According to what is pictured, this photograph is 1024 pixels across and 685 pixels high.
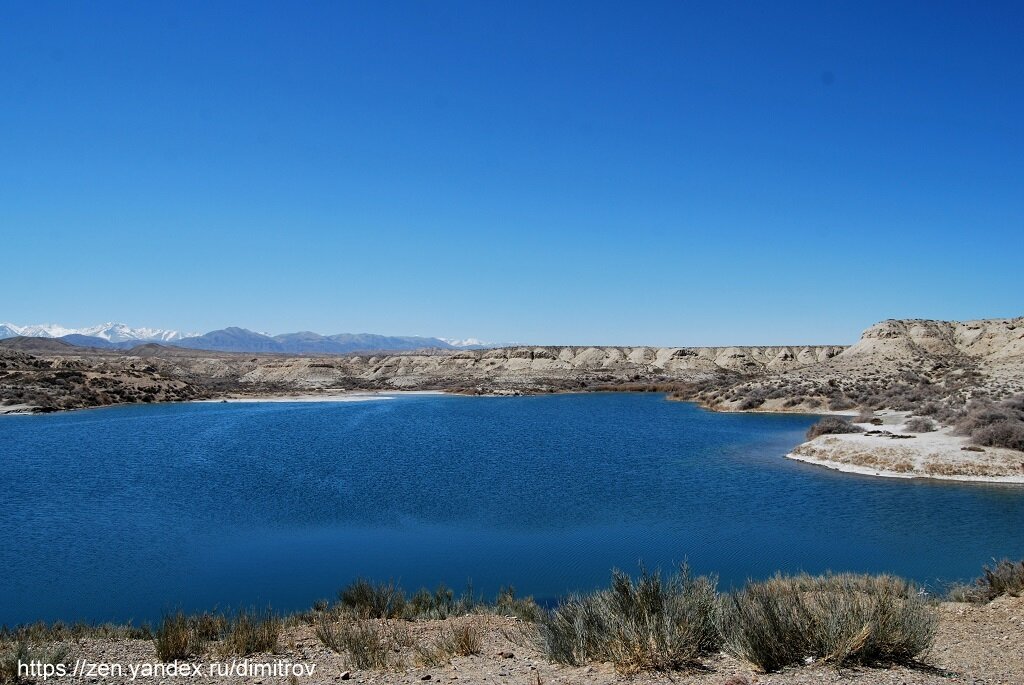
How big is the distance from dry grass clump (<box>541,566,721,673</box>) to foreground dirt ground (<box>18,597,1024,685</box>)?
0.62 feet

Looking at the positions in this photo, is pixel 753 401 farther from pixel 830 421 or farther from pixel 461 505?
pixel 461 505

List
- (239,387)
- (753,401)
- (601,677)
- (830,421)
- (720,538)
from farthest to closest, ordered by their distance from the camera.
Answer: (239,387), (753,401), (830,421), (720,538), (601,677)

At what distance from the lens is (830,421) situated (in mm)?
32938

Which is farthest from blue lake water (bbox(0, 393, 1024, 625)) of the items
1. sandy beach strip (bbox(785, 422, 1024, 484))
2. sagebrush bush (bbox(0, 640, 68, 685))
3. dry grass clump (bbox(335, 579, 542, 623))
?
sagebrush bush (bbox(0, 640, 68, 685))

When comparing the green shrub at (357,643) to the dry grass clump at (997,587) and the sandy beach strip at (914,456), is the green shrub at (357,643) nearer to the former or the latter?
the dry grass clump at (997,587)

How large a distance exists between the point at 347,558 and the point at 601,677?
979cm

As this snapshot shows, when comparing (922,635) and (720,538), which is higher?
(922,635)

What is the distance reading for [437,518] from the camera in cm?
1873

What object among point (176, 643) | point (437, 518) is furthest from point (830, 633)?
point (437, 518)

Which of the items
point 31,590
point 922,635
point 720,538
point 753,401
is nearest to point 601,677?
point 922,635

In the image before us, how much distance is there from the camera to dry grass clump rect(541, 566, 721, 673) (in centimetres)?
671

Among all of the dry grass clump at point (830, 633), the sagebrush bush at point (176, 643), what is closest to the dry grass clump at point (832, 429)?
the dry grass clump at point (830, 633)

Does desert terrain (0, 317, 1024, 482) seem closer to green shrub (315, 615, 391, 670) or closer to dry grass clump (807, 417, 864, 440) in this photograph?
dry grass clump (807, 417, 864, 440)

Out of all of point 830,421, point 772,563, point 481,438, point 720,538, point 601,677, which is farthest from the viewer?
point 481,438
